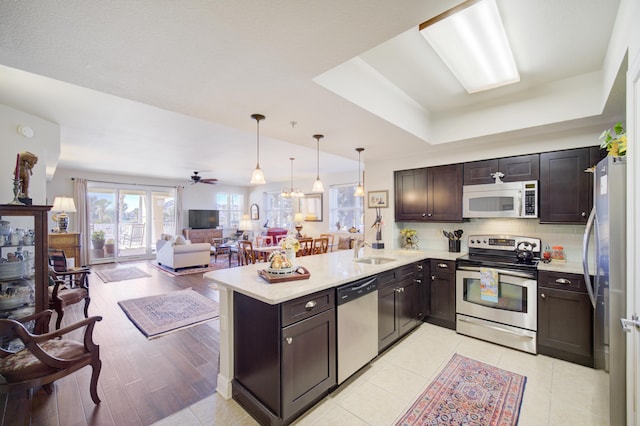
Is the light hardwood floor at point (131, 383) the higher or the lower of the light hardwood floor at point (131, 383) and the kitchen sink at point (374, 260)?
the lower

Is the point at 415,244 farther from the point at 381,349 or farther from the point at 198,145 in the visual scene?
the point at 198,145

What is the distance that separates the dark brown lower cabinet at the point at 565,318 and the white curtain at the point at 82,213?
33.5 feet

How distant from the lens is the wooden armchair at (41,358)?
1700 mm

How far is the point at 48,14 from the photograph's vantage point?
4.09 ft

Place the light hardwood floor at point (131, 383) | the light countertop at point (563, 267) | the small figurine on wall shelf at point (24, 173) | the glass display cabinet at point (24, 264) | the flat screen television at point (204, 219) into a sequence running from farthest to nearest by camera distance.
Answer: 1. the flat screen television at point (204, 219)
2. the light countertop at point (563, 267)
3. the small figurine on wall shelf at point (24, 173)
4. the glass display cabinet at point (24, 264)
5. the light hardwood floor at point (131, 383)

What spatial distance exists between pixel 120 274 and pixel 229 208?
5270 mm

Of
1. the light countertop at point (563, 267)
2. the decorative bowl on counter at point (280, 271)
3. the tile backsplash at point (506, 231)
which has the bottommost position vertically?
the light countertop at point (563, 267)

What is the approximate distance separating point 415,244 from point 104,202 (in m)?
9.19

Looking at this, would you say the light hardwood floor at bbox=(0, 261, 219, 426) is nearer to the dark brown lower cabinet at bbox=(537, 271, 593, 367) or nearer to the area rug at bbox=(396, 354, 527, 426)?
the area rug at bbox=(396, 354, 527, 426)

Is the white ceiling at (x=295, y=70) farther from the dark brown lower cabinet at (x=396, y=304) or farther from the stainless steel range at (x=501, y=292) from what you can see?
the dark brown lower cabinet at (x=396, y=304)

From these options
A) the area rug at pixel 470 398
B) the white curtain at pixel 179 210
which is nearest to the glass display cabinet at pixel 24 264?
the area rug at pixel 470 398

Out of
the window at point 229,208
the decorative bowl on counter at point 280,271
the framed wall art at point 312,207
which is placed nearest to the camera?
the decorative bowl on counter at point 280,271

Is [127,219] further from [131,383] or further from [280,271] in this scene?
[280,271]

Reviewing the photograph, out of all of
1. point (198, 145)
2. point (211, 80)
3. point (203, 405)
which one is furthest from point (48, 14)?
point (198, 145)
